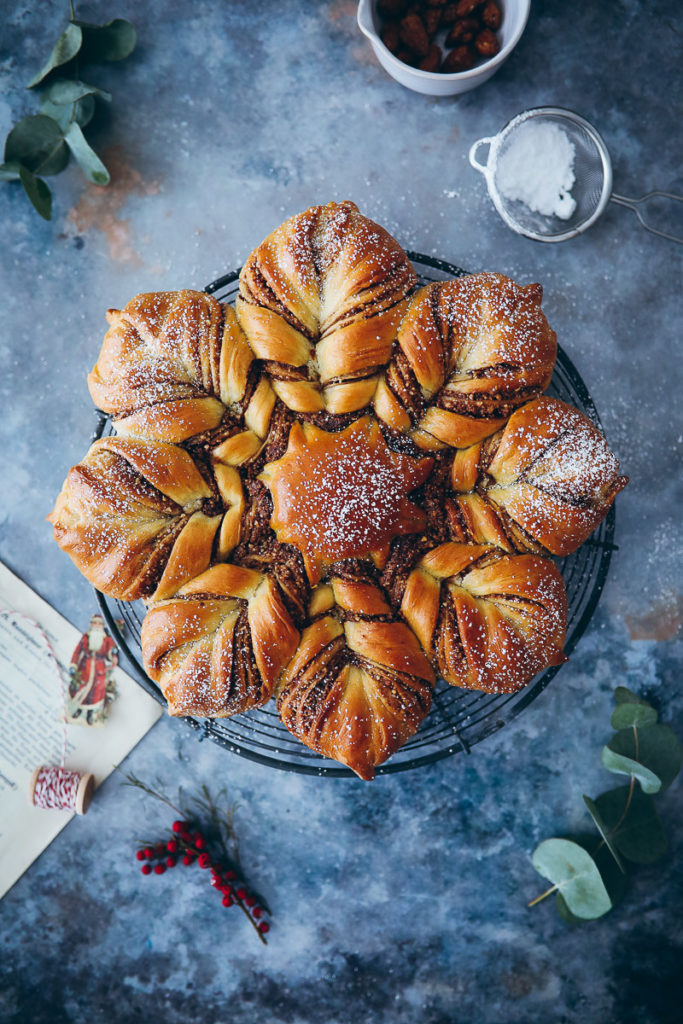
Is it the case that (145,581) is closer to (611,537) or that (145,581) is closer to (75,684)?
(75,684)

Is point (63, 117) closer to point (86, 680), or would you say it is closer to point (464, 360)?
point (464, 360)

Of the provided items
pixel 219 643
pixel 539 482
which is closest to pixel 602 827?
pixel 539 482

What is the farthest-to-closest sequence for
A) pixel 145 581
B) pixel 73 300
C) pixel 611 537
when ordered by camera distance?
pixel 73 300, pixel 611 537, pixel 145 581

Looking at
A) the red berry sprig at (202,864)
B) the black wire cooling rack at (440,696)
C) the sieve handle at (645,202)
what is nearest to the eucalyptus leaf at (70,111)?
the black wire cooling rack at (440,696)

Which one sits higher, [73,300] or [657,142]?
[73,300]

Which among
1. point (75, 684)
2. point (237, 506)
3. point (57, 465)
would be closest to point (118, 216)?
point (57, 465)

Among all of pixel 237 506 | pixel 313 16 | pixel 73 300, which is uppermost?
pixel 313 16

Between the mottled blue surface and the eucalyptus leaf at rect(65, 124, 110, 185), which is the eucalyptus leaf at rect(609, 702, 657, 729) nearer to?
the mottled blue surface
